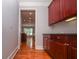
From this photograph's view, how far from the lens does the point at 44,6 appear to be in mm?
8438

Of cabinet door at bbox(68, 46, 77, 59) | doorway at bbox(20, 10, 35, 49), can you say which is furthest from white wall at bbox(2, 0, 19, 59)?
doorway at bbox(20, 10, 35, 49)

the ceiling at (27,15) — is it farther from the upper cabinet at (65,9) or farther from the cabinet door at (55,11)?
the upper cabinet at (65,9)

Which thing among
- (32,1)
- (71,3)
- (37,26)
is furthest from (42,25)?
(71,3)

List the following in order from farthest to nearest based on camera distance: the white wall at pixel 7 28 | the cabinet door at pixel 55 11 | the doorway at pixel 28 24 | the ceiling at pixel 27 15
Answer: the doorway at pixel 28 24, the ceiling at pixel 27 15, the cabinet door at pixel 55 11, the white wall at pixel 7 28

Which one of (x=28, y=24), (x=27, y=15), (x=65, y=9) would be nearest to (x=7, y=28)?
(x=65, y=9)

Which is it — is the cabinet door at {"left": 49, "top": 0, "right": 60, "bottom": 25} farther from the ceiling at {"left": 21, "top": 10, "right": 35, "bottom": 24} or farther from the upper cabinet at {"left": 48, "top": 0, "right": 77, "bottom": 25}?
the ceiling at {"left": 21, "top": 10, "right": 35, "bottom": 24}

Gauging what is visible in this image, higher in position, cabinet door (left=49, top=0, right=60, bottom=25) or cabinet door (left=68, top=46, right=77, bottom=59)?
cabinet door (left=49, top=0, right=60, bottom=25)

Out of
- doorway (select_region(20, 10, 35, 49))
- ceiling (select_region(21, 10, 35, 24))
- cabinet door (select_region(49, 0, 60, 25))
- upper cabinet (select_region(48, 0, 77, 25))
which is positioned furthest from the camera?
doorway (select_region(20, 10, 35, 49))

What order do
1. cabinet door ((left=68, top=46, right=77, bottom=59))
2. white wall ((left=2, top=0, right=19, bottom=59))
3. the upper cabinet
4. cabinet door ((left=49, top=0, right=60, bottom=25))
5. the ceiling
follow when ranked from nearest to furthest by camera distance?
cabinet door ((left=68, top=46, right=77, bottom=59)), the upper cabinet, white wall ((left=2, top=0, right=19, bottom=59)), cabinet door ((left=49, top=0, right=60, bottom=25)), the ceiling

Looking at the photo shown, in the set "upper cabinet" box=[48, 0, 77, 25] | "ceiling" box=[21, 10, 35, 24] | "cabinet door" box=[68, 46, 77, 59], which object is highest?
"ceiling" box=[21, 10, 35, 24]

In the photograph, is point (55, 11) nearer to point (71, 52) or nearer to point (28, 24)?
point (71, 52)

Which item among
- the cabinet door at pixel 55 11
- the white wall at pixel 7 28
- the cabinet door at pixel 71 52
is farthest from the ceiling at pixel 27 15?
the cabinet door at pixel 71 52

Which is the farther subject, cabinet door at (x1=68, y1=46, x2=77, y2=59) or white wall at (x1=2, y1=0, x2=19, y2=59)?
white wall at (x1=2, y1=0, x2=19, y2=59)

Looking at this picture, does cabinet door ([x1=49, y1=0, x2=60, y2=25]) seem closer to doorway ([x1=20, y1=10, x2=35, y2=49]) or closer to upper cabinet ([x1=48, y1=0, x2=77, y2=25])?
upper cabinet ([x1=48, y1=0, x2=77, y2=25])
